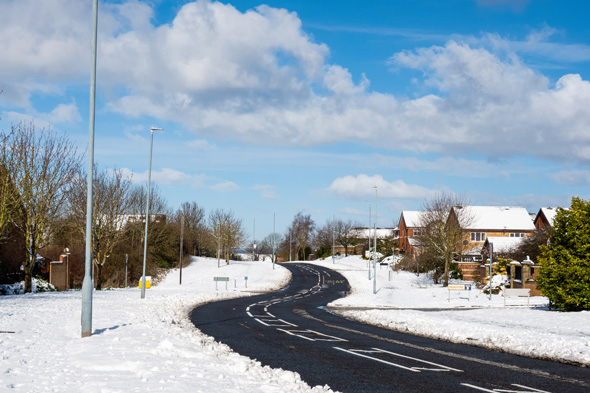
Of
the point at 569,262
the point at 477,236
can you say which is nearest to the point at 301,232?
the point at 477,236

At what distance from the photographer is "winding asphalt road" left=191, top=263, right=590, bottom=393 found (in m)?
10.1

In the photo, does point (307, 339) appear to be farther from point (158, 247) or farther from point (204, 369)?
point (158, 247)

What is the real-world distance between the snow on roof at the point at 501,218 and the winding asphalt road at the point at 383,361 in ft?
228

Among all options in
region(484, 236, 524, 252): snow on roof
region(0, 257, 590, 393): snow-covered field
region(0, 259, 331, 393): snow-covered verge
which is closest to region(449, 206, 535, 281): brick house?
region(484, 236, 524, 252): snow on roof

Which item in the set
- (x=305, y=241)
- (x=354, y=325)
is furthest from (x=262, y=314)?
(x=305, y=241)

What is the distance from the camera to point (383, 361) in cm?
1279

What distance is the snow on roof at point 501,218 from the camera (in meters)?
85.7

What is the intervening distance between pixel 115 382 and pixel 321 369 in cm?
451

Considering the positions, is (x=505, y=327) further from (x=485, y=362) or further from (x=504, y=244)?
(x=504, y=244)

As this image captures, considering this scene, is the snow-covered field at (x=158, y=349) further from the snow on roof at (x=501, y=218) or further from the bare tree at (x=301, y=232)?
the bare tree at (x=301, y=232)

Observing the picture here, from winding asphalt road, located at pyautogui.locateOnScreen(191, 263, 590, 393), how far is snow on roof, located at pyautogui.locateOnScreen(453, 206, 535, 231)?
228ft

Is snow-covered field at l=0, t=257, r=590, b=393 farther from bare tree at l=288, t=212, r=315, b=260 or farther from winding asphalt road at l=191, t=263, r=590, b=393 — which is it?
bare tree at l=288, t=212, r=315, b=260

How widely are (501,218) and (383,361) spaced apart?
80.6m

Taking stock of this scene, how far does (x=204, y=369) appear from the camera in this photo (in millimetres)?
10133
